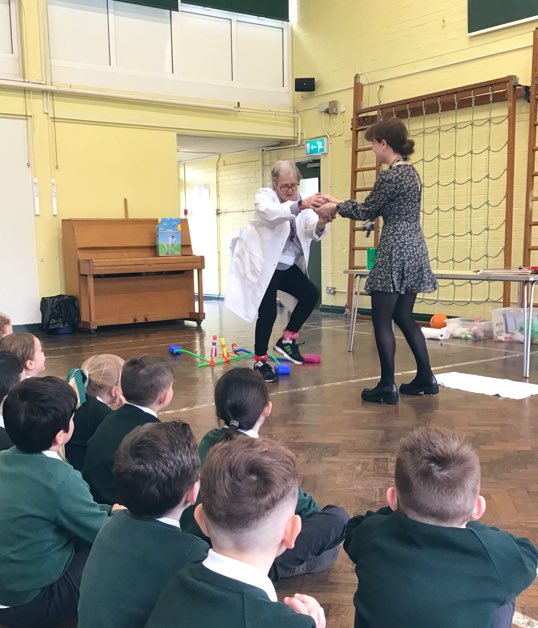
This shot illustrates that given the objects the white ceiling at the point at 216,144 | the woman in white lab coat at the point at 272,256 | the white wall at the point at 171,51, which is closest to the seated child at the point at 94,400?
the woman in white lab coat at the point at 272,256

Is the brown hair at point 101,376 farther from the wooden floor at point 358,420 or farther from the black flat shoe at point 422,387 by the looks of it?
the black flat shoe at point 422,387

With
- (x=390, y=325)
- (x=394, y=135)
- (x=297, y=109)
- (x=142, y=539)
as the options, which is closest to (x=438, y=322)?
(x=390, y=325)

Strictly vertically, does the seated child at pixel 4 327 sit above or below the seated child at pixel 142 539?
above

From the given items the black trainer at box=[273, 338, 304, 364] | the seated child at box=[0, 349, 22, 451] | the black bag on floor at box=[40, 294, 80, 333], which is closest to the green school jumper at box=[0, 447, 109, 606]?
the seated child at box=[0, 349, 22, 451]

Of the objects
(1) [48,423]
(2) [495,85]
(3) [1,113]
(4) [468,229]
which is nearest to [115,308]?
(3) [1,113]

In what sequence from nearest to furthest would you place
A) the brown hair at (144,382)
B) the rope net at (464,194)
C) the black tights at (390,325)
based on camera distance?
the brown hair at (144,382), the black tights at (390,325), the rope net at (464,194)

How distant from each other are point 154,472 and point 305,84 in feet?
27.0

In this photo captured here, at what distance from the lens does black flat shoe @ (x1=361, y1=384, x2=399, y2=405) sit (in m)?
3.71

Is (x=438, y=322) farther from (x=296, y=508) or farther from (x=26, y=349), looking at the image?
(x=296, y=508)

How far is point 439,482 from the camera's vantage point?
1.12 meters

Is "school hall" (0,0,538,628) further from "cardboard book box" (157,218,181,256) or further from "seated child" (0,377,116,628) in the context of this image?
"seated child" (0,377,116,628)

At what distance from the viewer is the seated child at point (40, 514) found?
4.76 feet

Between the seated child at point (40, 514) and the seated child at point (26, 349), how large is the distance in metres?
1.00

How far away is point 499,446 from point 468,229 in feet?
14.8
